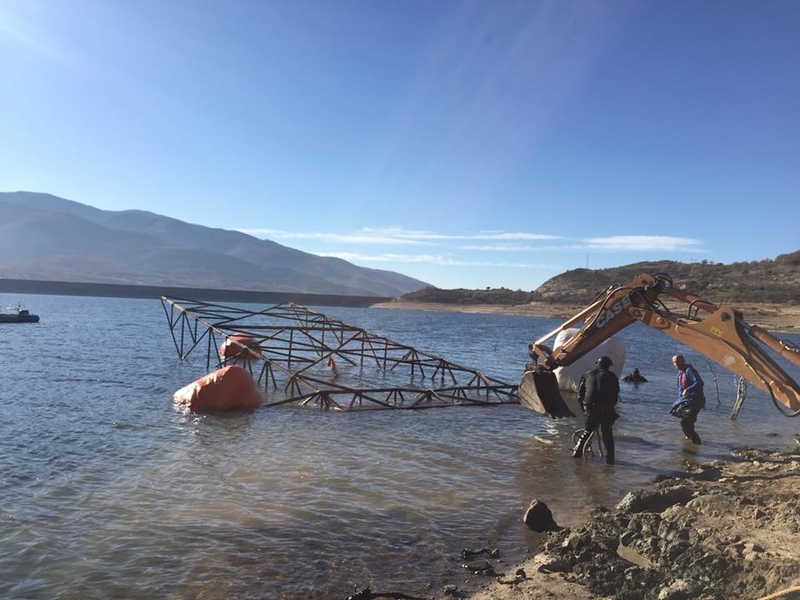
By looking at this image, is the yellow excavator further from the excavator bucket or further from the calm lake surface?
the calm lake surface

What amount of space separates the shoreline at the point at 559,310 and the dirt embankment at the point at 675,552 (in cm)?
5780

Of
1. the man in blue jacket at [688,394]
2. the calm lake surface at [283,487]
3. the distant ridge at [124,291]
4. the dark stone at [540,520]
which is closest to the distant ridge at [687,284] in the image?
the distant ridge at [124,291]

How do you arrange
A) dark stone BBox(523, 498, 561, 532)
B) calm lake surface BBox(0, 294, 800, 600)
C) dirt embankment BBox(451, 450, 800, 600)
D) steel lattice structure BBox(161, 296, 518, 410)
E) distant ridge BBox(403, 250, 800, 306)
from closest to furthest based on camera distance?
dirt embankment BBox(451, 450, 800, 600), calm lake surface BBox(0, 294, 800, 600), dark stone BBox(523, 498, 561, 532), steel lattice structure BBox(161, 296, 518, 410), distant ridge BBox(403, 250, 800, 306)

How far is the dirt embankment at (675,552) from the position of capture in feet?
18.4

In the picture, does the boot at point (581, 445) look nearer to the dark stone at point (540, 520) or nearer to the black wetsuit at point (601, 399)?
the black wetsuit at point (601, 399)

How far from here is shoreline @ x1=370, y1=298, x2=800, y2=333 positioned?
78562 millimetres

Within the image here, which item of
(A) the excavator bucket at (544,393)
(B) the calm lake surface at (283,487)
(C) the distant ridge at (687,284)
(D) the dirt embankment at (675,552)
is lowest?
(B) the calm lake surface at (283,487)

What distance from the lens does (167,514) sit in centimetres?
905

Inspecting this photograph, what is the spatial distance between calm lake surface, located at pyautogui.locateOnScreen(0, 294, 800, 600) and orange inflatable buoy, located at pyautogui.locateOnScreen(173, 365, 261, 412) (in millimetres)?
715

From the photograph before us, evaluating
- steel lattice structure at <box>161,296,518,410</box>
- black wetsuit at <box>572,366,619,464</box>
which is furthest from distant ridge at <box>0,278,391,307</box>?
black wetsuit at <box>572,366,619,464</box>

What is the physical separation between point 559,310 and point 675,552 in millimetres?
115463

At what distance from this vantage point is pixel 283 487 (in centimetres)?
1050

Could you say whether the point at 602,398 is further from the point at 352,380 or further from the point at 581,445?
the point at 352,380

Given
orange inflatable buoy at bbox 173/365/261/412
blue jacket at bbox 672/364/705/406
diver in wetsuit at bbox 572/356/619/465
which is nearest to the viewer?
diver in wetsuit at bbox 572/356/619/465
